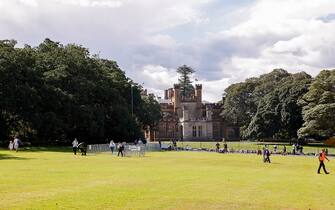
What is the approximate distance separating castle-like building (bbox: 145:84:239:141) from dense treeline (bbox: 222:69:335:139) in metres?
6.62

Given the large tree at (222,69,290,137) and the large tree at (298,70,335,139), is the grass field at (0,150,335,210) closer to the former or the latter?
the large tree at (298,70,335,139)

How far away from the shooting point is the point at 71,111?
63875mm

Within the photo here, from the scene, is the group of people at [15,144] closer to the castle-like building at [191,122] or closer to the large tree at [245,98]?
the castle-like building at [191,122]

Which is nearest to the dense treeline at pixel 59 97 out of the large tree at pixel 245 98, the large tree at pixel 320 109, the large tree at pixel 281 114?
the large tree at pixel 281 114

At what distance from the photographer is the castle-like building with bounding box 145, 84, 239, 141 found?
12638 cm

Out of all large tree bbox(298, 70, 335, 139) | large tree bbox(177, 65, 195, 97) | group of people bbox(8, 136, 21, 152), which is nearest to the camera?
group of people bbox(8, 136, 21, 152)

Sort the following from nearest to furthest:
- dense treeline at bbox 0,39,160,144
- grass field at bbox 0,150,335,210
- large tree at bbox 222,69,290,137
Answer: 1. grass field at bbox 0,150,335,210
2. dense treeline at bbox 0,39,160,144
3. large tree at bbox 222,69,290,137

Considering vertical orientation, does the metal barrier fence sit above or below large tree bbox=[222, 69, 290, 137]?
below

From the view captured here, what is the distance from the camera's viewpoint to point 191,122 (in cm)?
12631

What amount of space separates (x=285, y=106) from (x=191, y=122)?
42104mm

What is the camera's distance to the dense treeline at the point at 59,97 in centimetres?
5809

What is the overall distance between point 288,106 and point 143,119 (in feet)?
82.3

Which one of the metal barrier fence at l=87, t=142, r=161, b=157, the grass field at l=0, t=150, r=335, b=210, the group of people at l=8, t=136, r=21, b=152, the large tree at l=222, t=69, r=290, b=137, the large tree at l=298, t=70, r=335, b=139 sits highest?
the large tree at l=222, t=69, r=290, b=137

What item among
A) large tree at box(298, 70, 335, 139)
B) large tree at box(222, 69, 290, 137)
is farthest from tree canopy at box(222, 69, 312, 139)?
large tree at box(222, 69, 290, 137)
